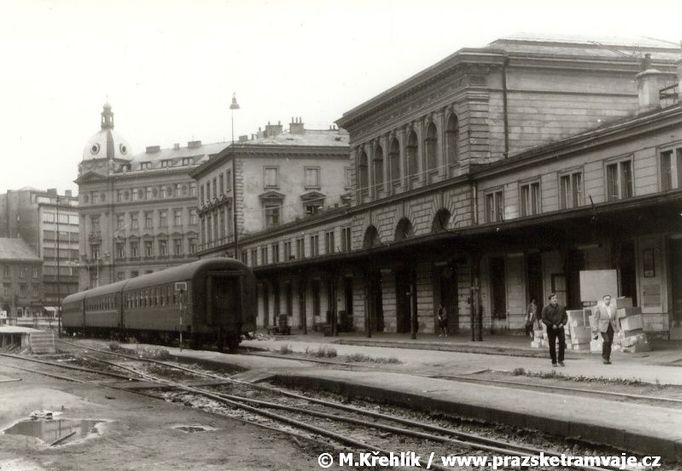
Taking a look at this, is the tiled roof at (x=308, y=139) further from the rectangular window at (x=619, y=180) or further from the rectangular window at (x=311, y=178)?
the rectangular window at (x=619, y=180)

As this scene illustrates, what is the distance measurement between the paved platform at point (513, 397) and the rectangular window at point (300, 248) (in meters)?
31.5

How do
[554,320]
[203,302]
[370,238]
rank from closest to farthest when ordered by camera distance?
[554,320]
[203,302]
[370,238]

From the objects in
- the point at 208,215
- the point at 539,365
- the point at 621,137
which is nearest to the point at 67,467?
the point at 539,365

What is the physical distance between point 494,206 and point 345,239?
1527 centimetres

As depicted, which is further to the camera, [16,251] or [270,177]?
[16,251]

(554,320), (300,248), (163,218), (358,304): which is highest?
(163,218)

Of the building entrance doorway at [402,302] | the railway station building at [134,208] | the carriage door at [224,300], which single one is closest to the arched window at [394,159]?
the building entrance doorway at [402,302]

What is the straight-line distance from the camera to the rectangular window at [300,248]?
181 ft

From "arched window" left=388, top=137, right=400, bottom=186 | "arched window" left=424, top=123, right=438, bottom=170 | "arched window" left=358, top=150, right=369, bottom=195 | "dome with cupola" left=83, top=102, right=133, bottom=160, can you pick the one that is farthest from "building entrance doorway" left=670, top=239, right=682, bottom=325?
"dome with cupola" left=83, top=102, right=133, bottom=160

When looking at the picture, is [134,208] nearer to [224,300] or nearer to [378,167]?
[378,167]

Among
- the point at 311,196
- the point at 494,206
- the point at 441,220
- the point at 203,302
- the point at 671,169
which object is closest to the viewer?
the point at 671,169

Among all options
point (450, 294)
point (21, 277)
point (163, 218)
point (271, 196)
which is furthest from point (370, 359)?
point (21, 277)

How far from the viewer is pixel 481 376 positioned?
1784 cm

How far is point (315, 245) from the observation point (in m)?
53.5
